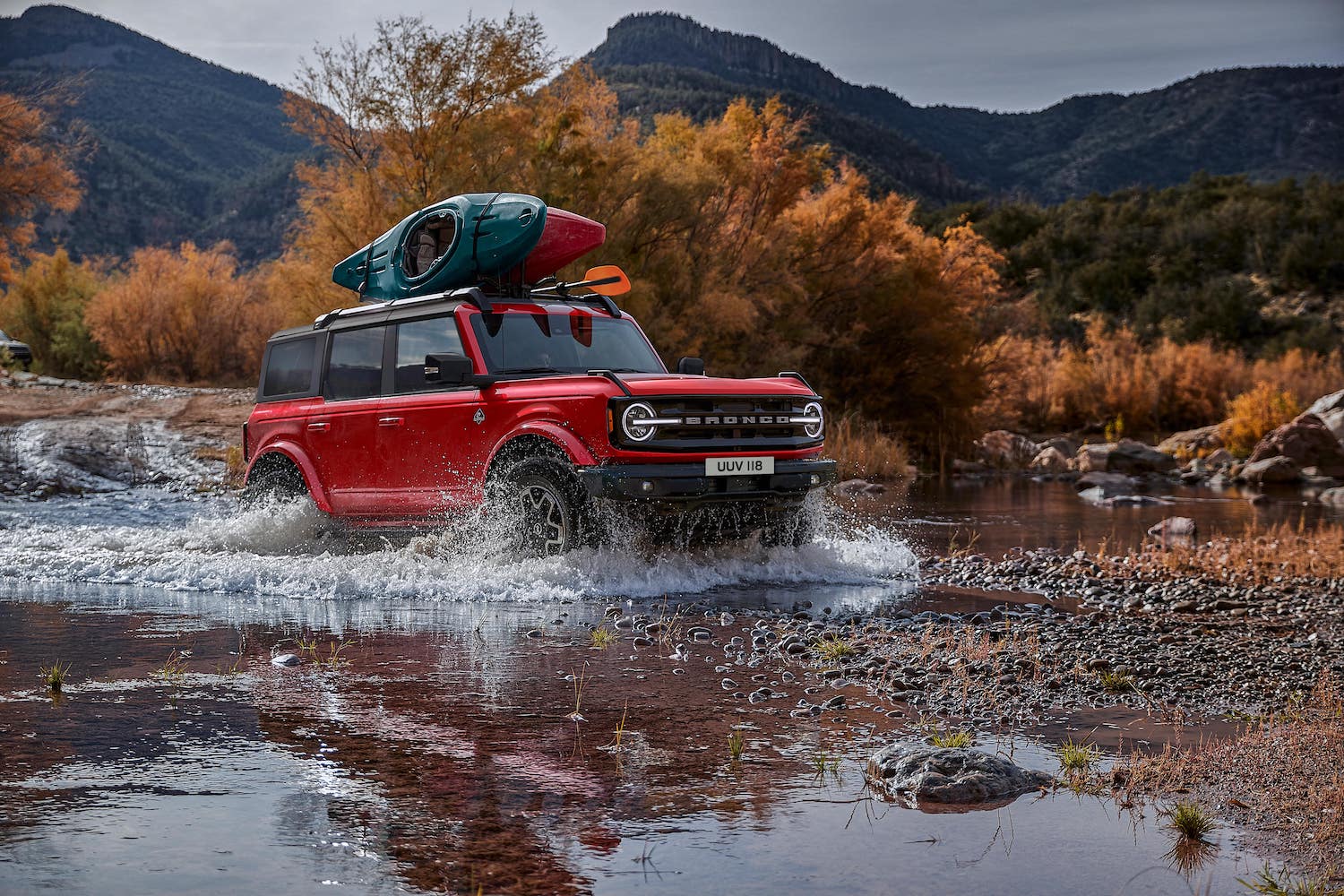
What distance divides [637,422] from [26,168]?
29921 millimetres

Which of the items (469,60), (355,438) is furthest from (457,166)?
(355,438)

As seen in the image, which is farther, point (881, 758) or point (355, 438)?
point (355, 438)

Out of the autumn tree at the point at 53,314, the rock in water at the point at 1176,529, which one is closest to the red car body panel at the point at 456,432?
the rock in water at the point at 1176,529

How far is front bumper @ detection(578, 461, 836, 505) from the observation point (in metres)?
9.21

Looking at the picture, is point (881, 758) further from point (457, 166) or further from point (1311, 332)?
point (1311, 332)

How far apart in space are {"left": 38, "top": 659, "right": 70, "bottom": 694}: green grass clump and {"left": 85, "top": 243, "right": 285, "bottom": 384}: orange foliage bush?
3122cm

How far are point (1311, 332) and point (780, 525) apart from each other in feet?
150

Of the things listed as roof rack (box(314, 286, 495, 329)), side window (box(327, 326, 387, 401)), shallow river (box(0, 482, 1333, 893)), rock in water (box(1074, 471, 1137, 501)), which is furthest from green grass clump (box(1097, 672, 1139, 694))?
rock in water (box(1074, 471, 1137, 501))

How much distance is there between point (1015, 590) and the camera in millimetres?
10453

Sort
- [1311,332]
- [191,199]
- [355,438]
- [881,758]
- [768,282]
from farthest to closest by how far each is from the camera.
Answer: [191,199] → [1311,332] → [768,282] → [355,438] → [881,758]

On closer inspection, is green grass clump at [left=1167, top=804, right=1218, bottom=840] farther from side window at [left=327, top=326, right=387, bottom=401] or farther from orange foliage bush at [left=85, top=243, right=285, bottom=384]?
orange foliage bush at [left=85, top=243, right=285, bottom=384]

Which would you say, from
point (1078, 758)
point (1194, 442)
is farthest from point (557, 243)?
point (1194, 442)

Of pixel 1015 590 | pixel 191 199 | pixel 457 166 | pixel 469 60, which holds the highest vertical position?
pixel 191 199

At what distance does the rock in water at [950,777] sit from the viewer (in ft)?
14.9
